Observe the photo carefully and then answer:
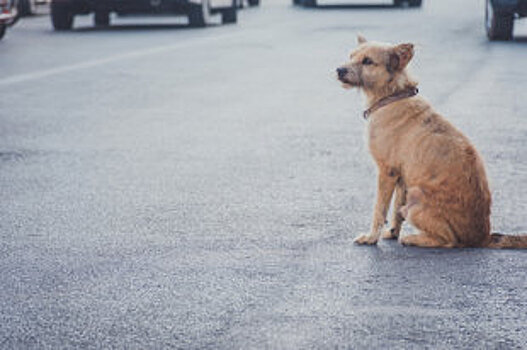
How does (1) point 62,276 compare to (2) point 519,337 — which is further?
(1) point 62,276

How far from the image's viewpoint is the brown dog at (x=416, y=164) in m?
4.46

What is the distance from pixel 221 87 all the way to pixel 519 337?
25.5 ft

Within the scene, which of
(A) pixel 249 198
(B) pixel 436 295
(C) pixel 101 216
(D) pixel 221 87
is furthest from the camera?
(D) pixel 221 87

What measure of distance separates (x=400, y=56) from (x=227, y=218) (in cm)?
137

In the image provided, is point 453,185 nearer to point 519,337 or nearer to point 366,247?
point 366,247

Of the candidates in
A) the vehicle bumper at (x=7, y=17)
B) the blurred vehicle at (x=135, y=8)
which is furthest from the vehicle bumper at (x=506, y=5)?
the vehicle bumper at (x=7, y=17)

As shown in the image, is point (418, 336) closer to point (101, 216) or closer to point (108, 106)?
point (101, 216)

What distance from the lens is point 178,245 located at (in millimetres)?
4730

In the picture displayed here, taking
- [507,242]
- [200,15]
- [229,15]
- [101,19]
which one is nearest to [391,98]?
[507,242]

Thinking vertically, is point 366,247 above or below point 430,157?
below

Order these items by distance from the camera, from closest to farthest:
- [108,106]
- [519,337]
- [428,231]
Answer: [519,337]
[428,231]
[108,106]

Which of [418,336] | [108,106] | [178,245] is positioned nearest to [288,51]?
[108,106]

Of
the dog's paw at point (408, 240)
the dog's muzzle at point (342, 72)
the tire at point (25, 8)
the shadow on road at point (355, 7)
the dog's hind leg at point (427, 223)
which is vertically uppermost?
the dog's muzzle at point (342, 72)

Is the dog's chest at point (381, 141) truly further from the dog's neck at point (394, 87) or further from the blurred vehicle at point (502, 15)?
the blurred vehicle at point (502, 15)
